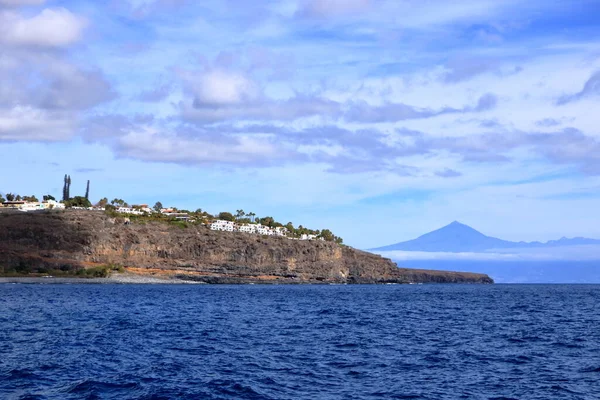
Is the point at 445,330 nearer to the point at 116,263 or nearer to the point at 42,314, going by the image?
the point at 42,314

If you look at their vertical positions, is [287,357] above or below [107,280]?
below

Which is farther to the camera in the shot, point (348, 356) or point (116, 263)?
point (116, 263)

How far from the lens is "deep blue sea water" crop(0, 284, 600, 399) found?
3098 centimetres

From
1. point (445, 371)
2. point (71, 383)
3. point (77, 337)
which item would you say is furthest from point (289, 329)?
point (71, 383)

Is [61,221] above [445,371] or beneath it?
above

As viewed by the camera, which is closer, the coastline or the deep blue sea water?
the deep blue sea water

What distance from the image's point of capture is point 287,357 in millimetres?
40656

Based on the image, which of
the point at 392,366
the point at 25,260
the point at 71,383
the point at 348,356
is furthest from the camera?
the point at 25,260

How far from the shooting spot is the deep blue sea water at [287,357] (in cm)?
3098

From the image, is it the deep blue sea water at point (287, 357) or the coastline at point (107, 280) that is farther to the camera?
the coastline at point (107, 280)

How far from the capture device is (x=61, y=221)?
19100cm

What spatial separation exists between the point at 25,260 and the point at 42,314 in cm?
11981

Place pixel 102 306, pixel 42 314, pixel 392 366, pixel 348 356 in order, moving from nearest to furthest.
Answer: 1. pixel 392 366
2. pixel 348 356
3. pixel 42 314
4. pixel 102 306

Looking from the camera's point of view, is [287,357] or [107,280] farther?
[107,280]
